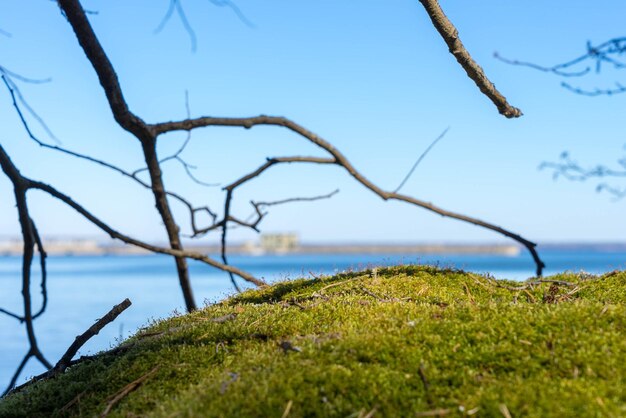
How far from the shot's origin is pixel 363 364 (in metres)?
2.47

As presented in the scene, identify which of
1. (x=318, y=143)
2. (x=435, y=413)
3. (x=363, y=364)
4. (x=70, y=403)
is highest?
(x=318, y=143)

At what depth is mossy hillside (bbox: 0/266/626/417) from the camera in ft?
7.28

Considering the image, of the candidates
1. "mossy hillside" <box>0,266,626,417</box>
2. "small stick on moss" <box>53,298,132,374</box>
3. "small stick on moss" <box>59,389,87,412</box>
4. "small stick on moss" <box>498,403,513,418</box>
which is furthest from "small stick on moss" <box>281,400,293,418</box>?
"small stick on moss" <box>53,298,132,374</box>

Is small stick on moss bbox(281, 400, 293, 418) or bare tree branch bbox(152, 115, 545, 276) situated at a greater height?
bare tree branch bbox(152, 115, 545, 276)

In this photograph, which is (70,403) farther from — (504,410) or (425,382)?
(504,410)

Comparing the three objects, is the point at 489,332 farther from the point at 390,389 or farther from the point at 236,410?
the point at 236,410

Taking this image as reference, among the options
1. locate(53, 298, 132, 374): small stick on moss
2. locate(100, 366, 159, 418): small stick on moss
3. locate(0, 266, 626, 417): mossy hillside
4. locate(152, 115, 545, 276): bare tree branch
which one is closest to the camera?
locate(0, 266, 626, 417): mossy hillside

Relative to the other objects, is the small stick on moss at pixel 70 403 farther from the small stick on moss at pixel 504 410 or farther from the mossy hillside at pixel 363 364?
the small stick on moss at pixel 504 410

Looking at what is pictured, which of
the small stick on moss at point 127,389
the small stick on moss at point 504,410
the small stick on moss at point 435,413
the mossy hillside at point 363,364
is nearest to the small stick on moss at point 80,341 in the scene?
the mossy hillside at point 363,364

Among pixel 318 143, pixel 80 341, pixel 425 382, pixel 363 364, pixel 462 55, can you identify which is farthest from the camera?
pixel 318 143

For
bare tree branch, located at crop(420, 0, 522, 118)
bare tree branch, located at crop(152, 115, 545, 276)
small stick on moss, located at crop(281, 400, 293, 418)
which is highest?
bare tree branch, located at crop(420, 0, 522, 118)

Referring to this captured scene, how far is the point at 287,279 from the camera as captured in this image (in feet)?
15.2

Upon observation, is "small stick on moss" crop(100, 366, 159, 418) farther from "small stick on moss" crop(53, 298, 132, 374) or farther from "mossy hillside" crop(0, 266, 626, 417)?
"small stick on moss" crop(53, 298, 132, 374)

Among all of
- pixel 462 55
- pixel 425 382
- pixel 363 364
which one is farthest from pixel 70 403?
pixel 462 55
